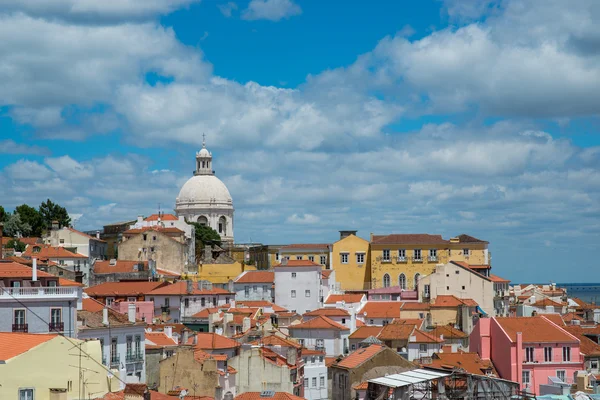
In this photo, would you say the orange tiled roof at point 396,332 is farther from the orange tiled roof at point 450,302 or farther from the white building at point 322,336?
the orange tiled roof at point 450,302

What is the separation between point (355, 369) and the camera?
55812 millimetres

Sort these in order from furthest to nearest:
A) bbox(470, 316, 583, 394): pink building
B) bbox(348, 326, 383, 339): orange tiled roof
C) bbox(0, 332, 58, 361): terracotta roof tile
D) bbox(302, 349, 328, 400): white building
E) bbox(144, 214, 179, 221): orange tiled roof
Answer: bbox(144, 214, 179, 221): orange tiled roof → bbox(348, 326, 383, 339): orange tiled roof → bbox(302, 349, 328, 400): white building → bbox(470, 316, 583, 394): pink building → bbox(0, 332, 58, 361): terracotta roof tile

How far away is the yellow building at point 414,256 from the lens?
10756 cm

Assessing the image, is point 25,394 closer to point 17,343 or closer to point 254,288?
point 17,343

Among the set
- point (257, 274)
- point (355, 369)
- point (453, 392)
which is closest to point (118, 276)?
point (257, 274)

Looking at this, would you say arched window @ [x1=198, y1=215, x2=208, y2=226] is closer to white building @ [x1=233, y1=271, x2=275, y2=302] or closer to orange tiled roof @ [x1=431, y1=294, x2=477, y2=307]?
white building @ [x1=233, y1=271, x2=275, y2=302]

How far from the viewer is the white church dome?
510ft

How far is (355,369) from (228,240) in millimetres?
94970

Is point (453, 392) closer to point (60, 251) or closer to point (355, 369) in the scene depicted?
point (355, 369)

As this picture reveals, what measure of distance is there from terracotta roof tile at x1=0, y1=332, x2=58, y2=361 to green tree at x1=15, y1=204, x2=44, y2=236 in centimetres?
8489

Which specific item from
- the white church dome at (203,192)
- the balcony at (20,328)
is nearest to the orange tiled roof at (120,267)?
the white church dome at (203,192)

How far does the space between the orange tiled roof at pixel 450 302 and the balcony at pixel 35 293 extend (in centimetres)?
5033

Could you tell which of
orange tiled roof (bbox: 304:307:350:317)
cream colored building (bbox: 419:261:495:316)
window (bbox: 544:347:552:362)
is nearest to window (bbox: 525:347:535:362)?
window (bbox: 544:347:552:362)

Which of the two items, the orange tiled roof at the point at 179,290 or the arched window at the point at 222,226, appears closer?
the orange tiled roof at the point at 179,290
